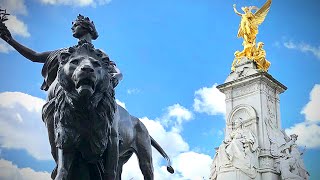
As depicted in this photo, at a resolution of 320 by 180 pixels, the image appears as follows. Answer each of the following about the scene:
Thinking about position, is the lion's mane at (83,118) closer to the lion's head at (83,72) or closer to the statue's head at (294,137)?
the lion's head at (83,72)

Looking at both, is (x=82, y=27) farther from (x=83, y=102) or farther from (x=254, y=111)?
(x=254, y=111)

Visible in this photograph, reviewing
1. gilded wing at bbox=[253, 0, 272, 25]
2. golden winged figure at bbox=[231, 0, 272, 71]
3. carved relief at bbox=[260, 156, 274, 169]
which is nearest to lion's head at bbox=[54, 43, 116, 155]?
carved relief at bbox=[260, 156, 274, 169]

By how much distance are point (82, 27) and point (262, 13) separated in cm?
2374

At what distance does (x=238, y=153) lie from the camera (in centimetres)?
2153

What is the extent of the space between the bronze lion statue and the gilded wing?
23.6m

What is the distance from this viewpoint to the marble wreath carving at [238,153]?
21.3 m

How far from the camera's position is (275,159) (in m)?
21.5

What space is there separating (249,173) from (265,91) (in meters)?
4.30

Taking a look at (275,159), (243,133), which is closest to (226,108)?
(243,133)

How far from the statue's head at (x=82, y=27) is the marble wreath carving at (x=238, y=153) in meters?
17.4

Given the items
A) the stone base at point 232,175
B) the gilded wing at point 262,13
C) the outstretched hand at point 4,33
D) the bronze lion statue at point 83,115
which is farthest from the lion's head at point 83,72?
the gilded wing at point 262,13

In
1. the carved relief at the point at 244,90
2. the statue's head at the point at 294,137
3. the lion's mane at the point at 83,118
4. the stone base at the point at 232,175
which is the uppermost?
the carved relief at the point at 244,90

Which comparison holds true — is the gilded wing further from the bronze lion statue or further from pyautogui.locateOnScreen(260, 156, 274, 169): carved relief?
the bronze lion statue

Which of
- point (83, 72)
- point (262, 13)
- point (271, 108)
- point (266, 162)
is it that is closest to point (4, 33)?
point (83, 72)
